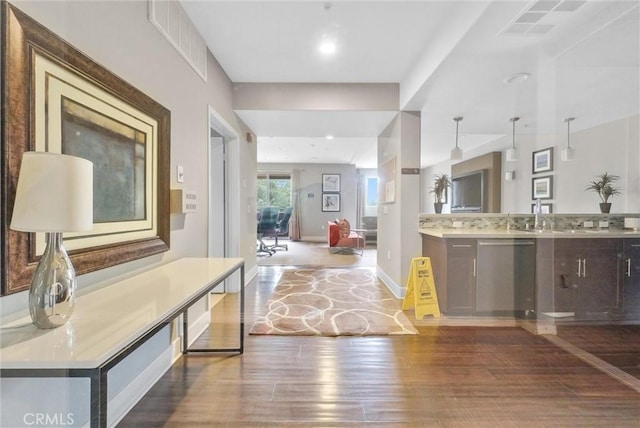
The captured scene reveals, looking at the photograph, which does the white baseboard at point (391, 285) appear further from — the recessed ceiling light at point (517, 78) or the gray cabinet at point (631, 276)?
the recessed ceiling light at point (517, 78)

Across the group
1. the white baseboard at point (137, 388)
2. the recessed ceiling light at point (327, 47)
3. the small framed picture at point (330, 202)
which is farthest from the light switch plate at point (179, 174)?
the small framed picture at point (330, 202)

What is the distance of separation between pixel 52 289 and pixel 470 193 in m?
6.79

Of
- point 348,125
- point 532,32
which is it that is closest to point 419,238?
point 348,125

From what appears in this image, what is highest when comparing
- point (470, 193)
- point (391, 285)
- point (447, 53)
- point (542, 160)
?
point (447, 53)

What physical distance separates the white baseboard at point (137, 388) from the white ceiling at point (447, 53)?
2.57 metres

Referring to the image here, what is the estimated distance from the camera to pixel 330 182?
941cm

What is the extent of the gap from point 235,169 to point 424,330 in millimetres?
2844

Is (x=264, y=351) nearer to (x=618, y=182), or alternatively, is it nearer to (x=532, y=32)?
(x=532, y=32)

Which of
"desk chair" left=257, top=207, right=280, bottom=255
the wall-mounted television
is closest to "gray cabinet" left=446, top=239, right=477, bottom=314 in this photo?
the wall-mounted television

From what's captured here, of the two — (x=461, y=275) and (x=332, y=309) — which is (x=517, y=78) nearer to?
(x=461, y=275)

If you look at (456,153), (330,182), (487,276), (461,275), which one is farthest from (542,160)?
(330,182)

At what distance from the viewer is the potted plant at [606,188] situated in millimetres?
3330

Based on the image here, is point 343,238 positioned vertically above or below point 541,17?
below

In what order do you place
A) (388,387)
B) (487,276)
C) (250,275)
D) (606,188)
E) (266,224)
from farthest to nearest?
(266,224) < (250,275) < (606,188) < (487,276) < (388,387)
